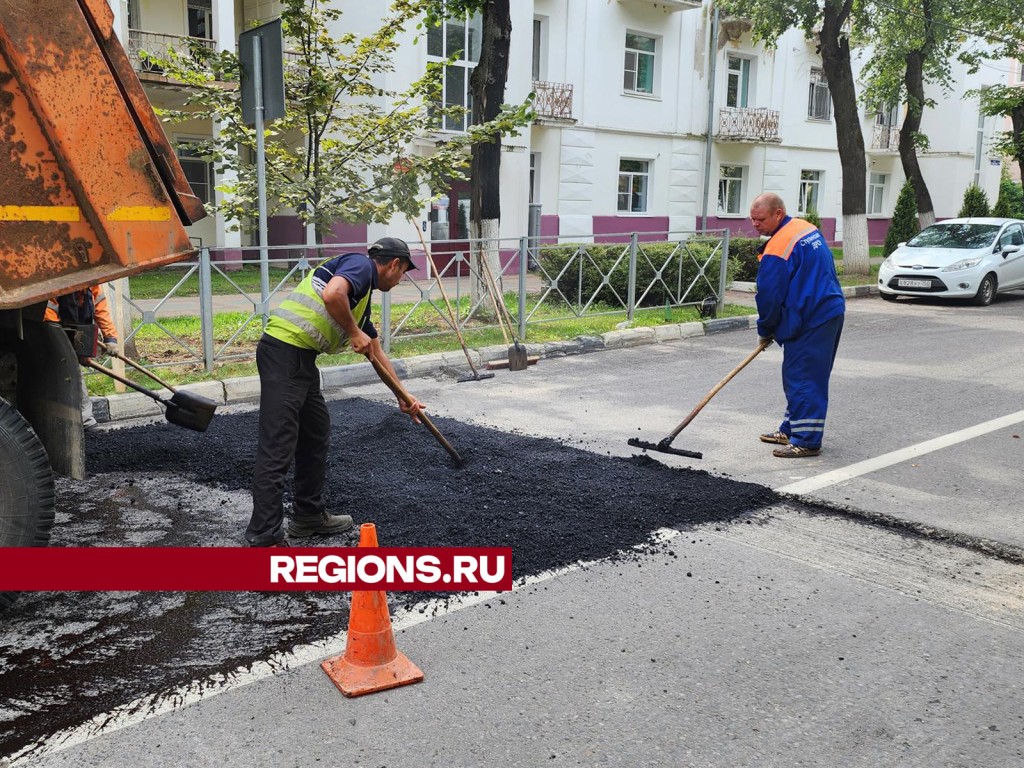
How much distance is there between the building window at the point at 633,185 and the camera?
24094 mm

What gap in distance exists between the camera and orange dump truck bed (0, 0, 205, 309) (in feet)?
11.7

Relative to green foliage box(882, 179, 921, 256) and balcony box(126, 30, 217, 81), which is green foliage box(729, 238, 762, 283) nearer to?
balcony box(126, 30, 217, 81)

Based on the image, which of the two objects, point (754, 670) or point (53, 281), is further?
point (53, 281)

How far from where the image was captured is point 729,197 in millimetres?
27297

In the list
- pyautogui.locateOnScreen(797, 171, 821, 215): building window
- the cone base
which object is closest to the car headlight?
pyautogui.locateOnScreen(797, 171, 821, 215): building window

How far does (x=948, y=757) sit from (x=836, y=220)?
29.6 meters

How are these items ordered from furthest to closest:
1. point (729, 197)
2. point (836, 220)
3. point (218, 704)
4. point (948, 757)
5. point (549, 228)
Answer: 1. point (836, 220)
2. point (729, 197)
3. point (549, 228)
4. point (218, 704)
5. point (948, 757)

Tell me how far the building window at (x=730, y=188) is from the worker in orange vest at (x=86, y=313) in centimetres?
2261

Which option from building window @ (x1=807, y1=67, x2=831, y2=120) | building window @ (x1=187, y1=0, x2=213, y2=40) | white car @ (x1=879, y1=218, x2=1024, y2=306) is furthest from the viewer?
building window @ (x1=807, y1=67, x2=831, y2=120)

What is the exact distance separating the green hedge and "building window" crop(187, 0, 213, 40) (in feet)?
36.9

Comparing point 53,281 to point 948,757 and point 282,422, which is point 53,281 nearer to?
point 282,422

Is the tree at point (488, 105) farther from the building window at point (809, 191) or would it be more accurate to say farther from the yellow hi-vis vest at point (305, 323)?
the building window at point (809, 191)

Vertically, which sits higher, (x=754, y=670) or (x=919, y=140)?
(x=919, y=140)

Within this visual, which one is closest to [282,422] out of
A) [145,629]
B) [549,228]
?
[145,629]
